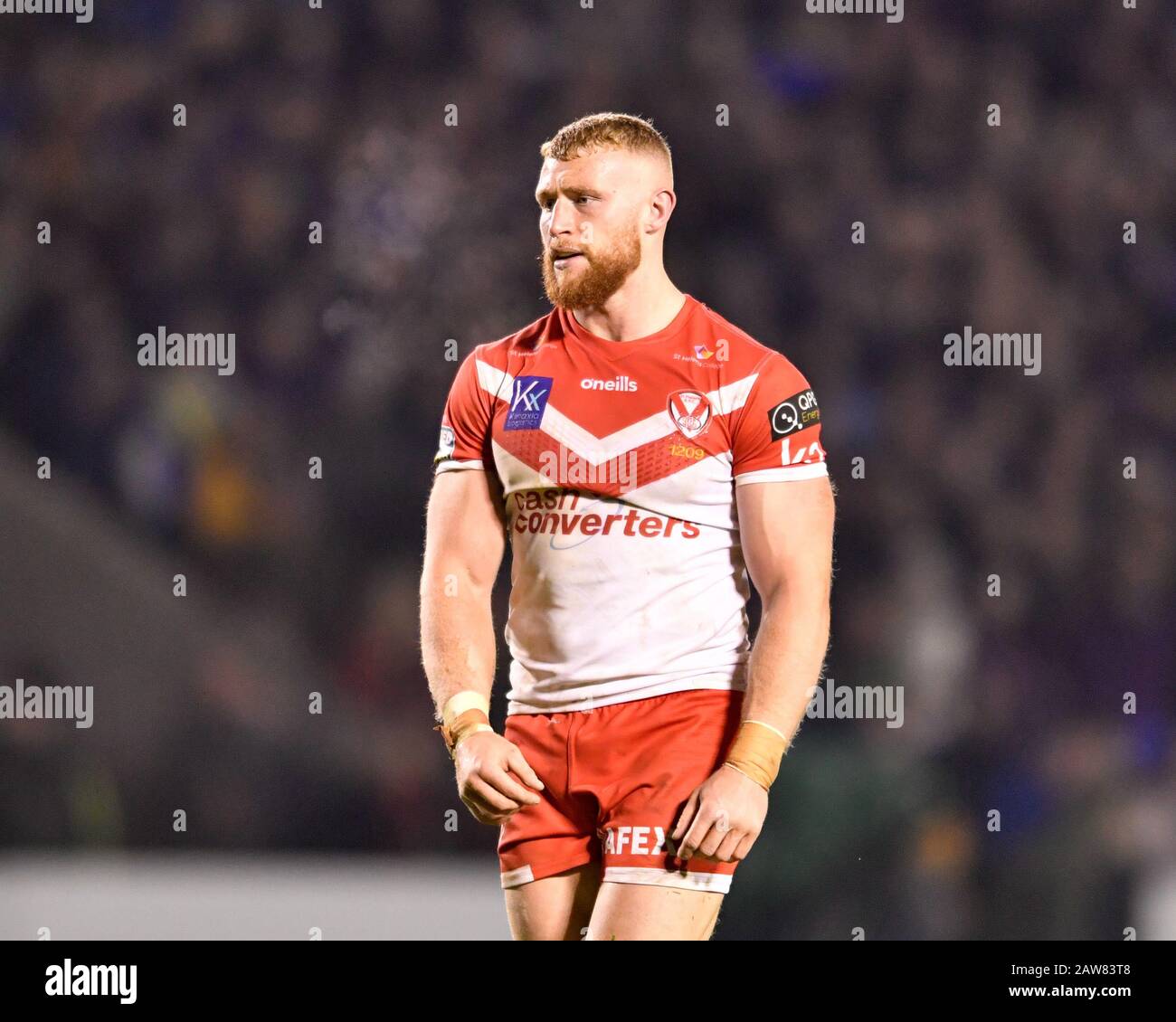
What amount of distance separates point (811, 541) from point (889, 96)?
177 inches

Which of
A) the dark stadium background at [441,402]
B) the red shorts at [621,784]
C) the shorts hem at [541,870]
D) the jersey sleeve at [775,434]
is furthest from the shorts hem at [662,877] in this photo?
the dark stadium background at [441,402]

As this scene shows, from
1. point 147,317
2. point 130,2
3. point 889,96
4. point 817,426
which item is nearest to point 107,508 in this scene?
point 147,317

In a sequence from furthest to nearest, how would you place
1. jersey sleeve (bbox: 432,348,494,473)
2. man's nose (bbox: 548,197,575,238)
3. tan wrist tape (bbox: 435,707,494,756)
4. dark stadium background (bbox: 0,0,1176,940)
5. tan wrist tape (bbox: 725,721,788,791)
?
1. dark stadium background (bbox: 0,0,1176,940)
2. jersey sleeve (bbox: 432,348,494,473)
3. man's nose (bbox: 548,197,575,238)
4. tan wrist tape (bbox: 435,707,494,756)
5. tan wrist tape (bbox: 725,721,788,791)

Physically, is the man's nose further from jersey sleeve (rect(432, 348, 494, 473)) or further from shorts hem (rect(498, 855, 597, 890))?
shorts hem (rect(498, 855, 597, 890))

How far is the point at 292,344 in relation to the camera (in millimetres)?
6500

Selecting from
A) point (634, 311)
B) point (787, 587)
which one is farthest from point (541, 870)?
point (634, 311)

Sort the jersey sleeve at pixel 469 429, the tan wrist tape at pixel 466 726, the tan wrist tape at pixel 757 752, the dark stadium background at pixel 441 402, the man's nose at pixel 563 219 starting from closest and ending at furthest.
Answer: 1. the tan wrist tape at pixel 757 752
2. the tan wrist tape at pixel 466 726
3. the man's nose at pixel 563 219
4. the jersey sleeve at pixel 469 429
5. the dark stadium background at pixel 441 402

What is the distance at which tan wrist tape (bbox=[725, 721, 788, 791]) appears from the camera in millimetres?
2762

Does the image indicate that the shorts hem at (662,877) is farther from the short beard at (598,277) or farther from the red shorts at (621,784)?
the short beard at (598,277)

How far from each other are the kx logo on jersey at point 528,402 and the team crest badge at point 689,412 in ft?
0.81

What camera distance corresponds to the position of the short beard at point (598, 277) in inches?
Result: 119

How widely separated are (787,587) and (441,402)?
373 centimetres
